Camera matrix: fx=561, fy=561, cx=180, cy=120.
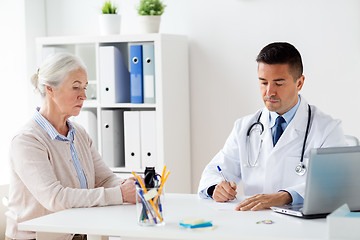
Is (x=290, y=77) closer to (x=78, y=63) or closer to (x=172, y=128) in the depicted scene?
(x=78, y=63)

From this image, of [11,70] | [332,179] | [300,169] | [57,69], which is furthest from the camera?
[11,70]

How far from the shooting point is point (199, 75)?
383 centimetres

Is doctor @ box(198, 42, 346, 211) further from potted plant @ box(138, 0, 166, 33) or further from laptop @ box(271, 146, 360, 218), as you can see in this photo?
potted plant @ box(138, 0, 166, 33)

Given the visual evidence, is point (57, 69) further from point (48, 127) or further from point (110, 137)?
point (110, 137)

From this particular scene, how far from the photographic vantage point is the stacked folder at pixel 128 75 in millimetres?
3590

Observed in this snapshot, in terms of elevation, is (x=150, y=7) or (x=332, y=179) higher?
(x=150, y=7)

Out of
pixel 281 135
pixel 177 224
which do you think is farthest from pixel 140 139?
pixel 177 224

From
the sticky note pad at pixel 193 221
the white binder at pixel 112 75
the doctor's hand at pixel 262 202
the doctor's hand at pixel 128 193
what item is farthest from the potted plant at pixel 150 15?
the sticky note pad at pixel 193 221

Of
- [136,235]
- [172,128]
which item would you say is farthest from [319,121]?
[172,128]

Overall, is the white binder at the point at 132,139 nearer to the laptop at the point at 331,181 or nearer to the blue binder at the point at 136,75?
the blue binder at the point at 136,75

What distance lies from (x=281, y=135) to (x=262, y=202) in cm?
48

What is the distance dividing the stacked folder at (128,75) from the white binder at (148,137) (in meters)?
0.10

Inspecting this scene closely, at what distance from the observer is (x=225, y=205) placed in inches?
88.2

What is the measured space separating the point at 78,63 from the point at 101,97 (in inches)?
44.3
